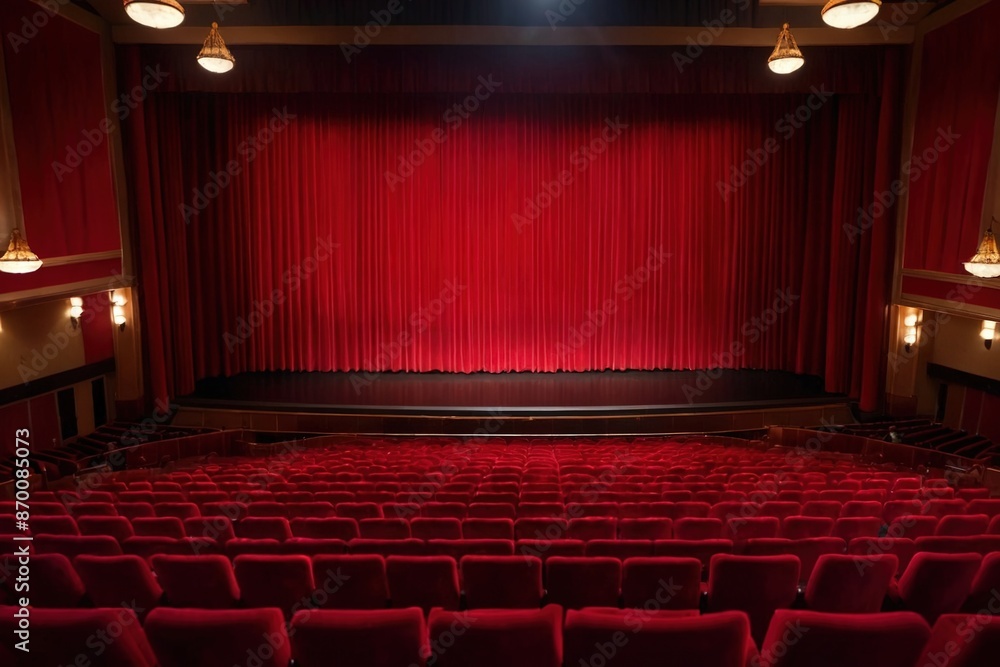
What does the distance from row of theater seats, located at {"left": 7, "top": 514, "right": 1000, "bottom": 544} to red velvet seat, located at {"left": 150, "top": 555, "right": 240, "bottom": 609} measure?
104cm

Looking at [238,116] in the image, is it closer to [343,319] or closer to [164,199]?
[164,199]

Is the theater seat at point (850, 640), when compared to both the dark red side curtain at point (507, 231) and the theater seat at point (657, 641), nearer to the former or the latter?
the theater seat at point (657, 641)

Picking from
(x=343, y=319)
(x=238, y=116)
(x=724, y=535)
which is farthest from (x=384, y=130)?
(x=724, y=535)

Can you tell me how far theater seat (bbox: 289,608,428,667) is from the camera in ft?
6.95

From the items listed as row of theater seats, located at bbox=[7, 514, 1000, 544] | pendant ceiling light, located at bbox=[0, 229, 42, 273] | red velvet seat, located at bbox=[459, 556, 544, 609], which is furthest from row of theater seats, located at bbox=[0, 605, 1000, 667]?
pendant ceiling light, located at bbox=[0, 229, 42, 273]

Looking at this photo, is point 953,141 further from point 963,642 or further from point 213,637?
point 213,637

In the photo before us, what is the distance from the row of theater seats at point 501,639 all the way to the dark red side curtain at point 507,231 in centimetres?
1125

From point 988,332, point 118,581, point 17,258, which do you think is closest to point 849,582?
point 118,581

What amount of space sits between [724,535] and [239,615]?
302 cm

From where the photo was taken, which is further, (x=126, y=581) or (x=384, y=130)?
(x=384, y=130)

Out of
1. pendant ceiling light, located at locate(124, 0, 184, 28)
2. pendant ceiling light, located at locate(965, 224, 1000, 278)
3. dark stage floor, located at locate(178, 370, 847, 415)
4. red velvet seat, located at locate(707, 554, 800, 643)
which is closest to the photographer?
red velvet seat, located at locate(707, 554, 800, 643)

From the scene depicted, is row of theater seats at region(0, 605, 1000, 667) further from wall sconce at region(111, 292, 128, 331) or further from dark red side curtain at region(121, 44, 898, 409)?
dark red side curtain at region(121, 44, 898, 409)

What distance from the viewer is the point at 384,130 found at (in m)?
13.5

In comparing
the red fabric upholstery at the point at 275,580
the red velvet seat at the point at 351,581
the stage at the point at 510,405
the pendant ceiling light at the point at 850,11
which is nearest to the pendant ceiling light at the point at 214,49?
the stage at the point at 510,405
